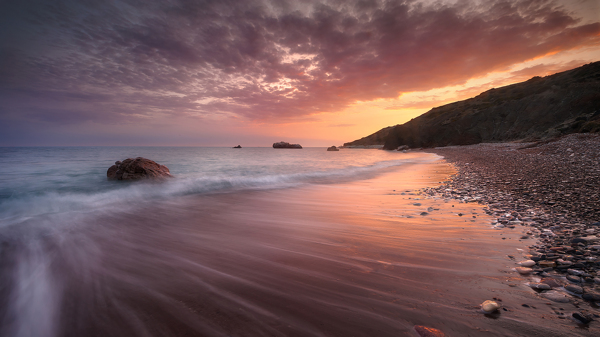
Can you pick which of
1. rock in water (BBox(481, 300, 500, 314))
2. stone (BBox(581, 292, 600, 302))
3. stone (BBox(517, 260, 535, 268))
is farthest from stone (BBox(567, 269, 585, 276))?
rock in water (BBox(481, 300, 500, 314))

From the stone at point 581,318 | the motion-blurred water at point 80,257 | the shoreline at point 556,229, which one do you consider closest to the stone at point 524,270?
the shoreline at point 556,229

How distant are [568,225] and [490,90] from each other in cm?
10129

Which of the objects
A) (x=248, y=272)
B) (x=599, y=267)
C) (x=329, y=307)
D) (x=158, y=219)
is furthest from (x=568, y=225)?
(x=158, y=219)

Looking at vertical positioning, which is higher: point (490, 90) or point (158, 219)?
point (490, 90)

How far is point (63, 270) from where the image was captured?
2814mm

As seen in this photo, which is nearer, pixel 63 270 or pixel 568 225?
pixel 63 270

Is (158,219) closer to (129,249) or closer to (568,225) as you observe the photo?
(129,249)

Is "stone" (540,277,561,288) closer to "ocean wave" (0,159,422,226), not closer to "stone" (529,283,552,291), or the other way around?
"stone" (529,283,552,291)

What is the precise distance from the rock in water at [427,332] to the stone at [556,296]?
3.66 feet

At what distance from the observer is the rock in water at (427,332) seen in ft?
4.99

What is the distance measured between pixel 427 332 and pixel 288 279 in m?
1.35

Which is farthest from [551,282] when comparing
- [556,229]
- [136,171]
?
[136,171]

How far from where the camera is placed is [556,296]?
5.90ft

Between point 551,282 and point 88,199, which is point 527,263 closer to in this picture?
point 551,282
